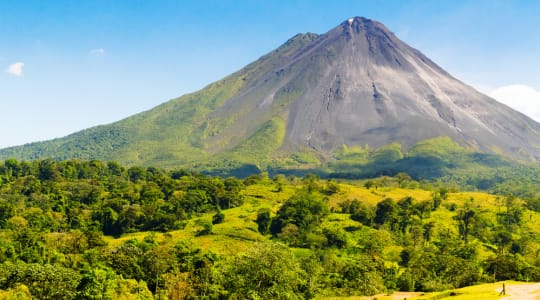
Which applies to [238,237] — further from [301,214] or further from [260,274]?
[260,274]

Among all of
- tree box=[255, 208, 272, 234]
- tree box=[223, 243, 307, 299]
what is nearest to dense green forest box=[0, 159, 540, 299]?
tree box=[223, 243, 307, 299]

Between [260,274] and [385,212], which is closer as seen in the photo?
[260,274]

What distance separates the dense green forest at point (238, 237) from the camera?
47.3 metres

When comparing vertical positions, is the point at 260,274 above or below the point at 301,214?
above

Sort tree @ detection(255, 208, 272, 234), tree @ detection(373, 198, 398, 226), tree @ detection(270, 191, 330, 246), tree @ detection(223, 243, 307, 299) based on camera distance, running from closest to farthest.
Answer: tree @ detection(223, 243, 307, 299) < tree @ detection(270, 191, 330, 246) < tree @ detection(255, 208, 272, 234) < tree @ detection(373, 198, 398, 226)

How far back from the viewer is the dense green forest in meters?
47.3

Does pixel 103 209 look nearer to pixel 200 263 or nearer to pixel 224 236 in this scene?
pixel 224 236

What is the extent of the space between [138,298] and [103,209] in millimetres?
58115

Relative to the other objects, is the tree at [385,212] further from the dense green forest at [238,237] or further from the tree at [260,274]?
the tree at [260,274]

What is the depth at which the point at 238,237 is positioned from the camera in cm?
8625

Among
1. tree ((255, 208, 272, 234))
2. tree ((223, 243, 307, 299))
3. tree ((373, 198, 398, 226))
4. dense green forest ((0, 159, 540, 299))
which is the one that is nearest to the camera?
tree ((223, 243, 307, 299))

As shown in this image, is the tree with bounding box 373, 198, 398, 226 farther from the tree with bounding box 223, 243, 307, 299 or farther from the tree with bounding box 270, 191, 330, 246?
the tree with bounding box 223, 243, 307, 299

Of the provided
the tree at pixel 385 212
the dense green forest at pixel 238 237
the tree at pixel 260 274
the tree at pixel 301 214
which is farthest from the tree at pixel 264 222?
the tree at pixel 260 274

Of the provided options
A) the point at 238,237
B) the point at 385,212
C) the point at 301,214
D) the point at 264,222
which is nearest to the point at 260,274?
the point at 238,237
